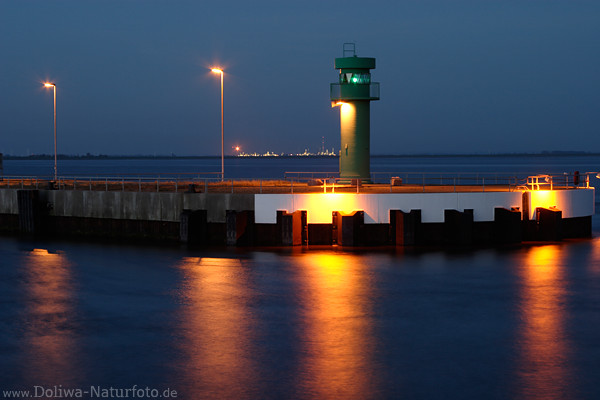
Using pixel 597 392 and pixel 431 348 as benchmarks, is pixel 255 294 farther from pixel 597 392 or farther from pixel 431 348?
pixel 597 392

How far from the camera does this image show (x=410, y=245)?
3050 centimetres

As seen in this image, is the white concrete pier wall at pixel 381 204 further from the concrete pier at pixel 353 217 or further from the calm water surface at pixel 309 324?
the calm water surface at pixel 309 324

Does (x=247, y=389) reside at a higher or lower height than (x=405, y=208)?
lower

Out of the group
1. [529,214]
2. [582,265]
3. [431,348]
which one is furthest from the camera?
[529,214]

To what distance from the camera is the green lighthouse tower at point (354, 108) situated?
38.2 m

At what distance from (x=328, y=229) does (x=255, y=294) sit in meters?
9.14

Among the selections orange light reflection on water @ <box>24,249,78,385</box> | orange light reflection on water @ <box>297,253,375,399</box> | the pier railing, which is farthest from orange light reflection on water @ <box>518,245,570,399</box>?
orange light reflection on water @ <box>24,249,78,385</box>

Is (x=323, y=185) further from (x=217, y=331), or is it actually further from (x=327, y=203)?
(x=217, y=331)

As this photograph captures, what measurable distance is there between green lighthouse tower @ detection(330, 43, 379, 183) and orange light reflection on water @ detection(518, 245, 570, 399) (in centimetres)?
1241

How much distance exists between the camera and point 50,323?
18.3 m

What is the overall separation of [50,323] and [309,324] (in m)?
6.17

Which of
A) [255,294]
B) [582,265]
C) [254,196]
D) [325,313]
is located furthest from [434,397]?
[254,196]

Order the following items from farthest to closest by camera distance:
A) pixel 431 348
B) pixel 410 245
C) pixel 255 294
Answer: pixel 410 245 < pixel 255 294 < pixel 431 348

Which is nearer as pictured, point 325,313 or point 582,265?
point 325,313
